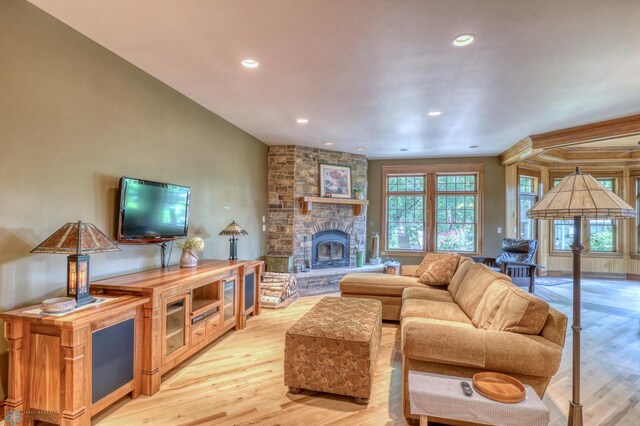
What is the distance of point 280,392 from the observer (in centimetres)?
246

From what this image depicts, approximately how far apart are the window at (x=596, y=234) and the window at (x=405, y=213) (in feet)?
10.3

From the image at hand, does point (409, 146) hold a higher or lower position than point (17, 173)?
higher

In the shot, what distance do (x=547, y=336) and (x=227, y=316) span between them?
293cm

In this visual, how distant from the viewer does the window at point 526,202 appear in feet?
23.2

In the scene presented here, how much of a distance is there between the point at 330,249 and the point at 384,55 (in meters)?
4.37

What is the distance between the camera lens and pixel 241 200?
5.05 metres

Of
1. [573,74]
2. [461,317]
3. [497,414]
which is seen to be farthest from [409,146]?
[497,414]

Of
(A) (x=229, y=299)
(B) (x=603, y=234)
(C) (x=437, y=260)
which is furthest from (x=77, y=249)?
(B) (x=603, y=234)

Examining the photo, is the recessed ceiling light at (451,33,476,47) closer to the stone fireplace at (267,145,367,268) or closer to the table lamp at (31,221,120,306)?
the table lamp at (31,221,120,306)

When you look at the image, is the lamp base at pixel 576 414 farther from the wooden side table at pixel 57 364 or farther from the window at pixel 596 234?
the window at pixel 596 234

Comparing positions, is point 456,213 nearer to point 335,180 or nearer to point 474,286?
point 335,180

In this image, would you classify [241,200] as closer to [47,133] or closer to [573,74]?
[47,133]

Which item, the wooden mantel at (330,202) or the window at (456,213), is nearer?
the wooden mantel at (330,202)

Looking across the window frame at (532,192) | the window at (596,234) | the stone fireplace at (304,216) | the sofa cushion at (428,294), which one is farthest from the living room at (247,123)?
the window at (596,234)
